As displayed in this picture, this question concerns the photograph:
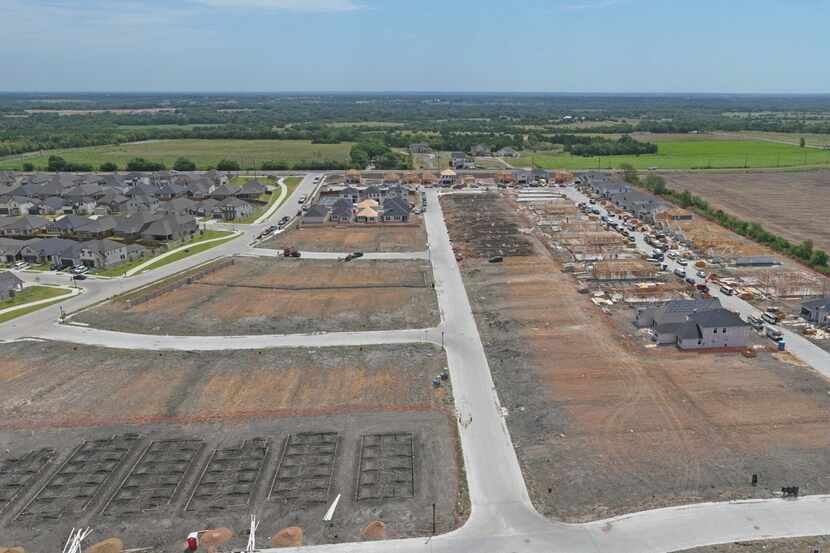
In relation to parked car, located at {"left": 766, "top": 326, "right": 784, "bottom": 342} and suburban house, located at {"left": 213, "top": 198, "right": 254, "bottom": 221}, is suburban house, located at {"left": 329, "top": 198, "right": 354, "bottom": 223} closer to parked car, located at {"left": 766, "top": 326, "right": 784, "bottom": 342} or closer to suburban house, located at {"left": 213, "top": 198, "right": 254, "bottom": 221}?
suburban house, located at {"left": 213, "top": 198, "right": 254, "bottom": 221}

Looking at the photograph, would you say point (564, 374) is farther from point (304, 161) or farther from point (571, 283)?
point (304, 161)

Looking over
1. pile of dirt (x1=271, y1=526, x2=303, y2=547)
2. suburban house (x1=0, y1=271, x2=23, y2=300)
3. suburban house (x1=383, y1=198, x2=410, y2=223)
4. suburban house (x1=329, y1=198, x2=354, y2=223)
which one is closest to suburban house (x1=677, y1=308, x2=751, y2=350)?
pile of dirt (x1=271, y1=526, x2=303, y2=547)

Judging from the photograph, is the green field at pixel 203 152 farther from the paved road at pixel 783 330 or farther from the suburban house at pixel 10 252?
the paved road at pixel 783 330

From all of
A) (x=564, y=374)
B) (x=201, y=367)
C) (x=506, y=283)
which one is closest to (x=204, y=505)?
(x=201, y=367)

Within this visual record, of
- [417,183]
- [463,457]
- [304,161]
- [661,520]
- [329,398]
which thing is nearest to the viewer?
[661,520]

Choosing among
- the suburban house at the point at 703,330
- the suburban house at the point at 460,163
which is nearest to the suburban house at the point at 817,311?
the suburban house at the point at 703,330
